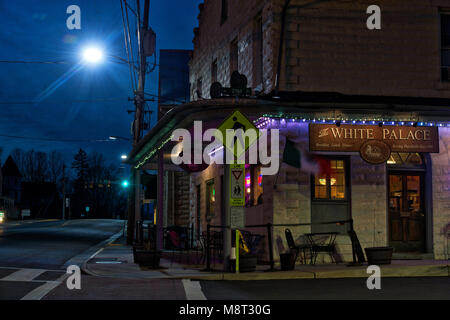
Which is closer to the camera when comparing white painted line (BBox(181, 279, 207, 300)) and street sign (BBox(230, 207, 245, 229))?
white painted line (BBox(181, 279, 207, 300))

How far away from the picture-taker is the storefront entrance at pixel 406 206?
1634cm

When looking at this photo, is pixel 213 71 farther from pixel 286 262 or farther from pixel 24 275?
pixel 24 275

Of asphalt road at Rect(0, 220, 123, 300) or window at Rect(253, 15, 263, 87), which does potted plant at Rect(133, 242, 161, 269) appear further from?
window at Rect(253, 15, 263, 87)

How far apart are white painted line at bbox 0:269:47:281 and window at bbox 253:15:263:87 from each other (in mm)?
8198

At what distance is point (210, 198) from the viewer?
74.1 ft

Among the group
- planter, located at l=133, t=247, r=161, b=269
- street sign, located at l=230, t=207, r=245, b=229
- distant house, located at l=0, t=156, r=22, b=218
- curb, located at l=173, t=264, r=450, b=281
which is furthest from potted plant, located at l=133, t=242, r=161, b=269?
distant house, located at l=0, t=156, r=22, b=218

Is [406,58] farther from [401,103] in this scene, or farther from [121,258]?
[121,258]

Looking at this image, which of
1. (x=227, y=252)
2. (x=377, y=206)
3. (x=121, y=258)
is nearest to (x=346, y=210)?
(x=377, y=206)

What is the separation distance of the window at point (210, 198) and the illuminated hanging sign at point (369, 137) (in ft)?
24.3

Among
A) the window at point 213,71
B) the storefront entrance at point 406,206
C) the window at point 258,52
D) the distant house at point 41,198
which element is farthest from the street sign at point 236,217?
the distant house at point 41,198

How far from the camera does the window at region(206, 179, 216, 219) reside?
72.7 ft

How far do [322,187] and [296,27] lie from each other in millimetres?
4322

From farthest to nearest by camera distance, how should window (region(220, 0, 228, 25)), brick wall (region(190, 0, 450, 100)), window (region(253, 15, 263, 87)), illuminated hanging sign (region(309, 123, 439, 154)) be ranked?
window (region(220, 0, 228, 25)) → window (region(253, 15, 263, 87)) → brick wall (region(190, 0, 450, 100)) → illuminated hanging sign (region(309, 123, 439, 154))

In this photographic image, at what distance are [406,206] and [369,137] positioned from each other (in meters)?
2.41
